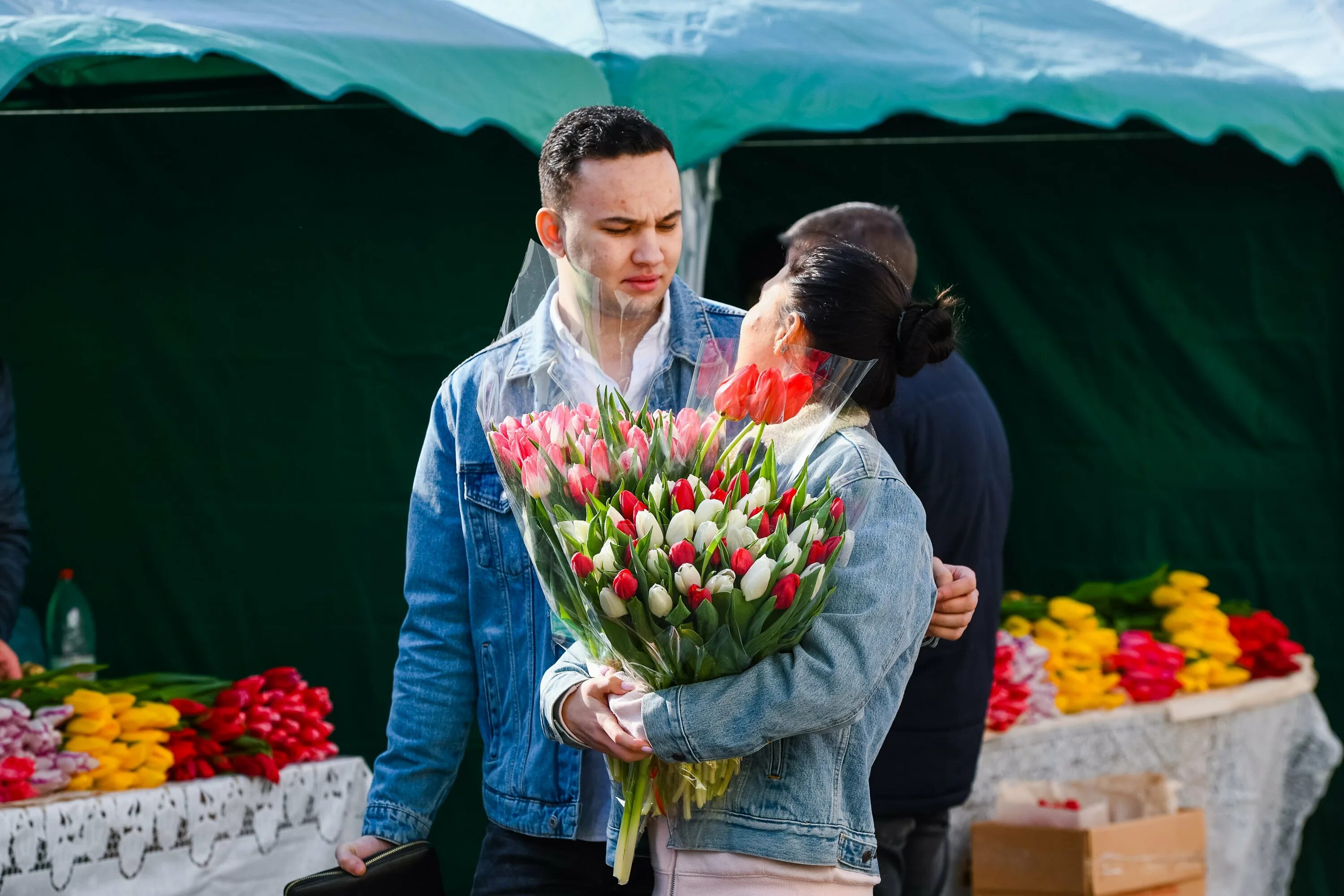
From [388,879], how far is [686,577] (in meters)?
0.78

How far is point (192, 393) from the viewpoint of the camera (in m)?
4.37

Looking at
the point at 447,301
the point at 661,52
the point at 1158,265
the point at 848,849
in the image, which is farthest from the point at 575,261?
the point at 1158,265

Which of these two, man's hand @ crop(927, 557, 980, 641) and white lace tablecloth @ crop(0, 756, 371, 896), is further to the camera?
white lace tablecloth @ crop(0, 756, 371, 896)

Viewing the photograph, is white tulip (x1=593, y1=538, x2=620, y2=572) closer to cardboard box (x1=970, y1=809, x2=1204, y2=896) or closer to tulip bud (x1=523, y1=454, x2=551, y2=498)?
tulip bud (x1=523, y1=454, x2=551, y2=498)

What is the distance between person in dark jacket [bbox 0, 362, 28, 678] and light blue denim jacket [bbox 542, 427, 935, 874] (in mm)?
2018

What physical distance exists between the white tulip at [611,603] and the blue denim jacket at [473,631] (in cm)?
53

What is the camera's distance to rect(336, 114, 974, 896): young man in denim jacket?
2.16 meters

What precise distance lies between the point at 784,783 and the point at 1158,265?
3832 mm

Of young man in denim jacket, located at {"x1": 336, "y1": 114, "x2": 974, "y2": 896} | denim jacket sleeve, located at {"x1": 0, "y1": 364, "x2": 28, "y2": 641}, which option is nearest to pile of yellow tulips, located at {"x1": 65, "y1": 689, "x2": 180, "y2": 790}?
denim jacket sleeve, located at {"x1": 0, "y1": 364, "x2": 28, "y2": 641}

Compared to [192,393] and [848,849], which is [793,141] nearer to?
[192,393]

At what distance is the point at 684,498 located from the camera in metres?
1.66

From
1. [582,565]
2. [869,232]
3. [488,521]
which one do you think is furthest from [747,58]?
[582,565]

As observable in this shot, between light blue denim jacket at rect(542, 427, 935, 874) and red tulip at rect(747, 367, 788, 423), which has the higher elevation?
red tulip at rect(747, 367, 788, 423)

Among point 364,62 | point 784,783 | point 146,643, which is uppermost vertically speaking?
point 364,62
